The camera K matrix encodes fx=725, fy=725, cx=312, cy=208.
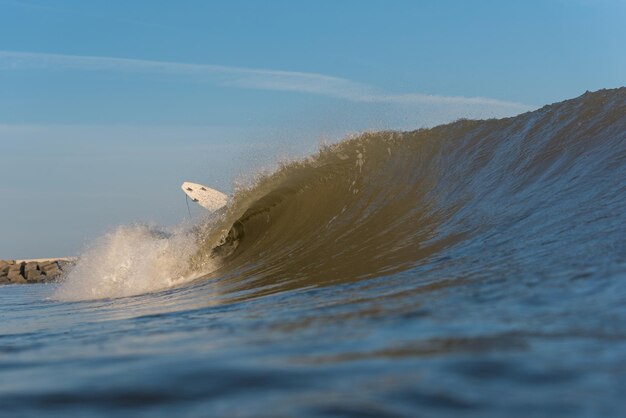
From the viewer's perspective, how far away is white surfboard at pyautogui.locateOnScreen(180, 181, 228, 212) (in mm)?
23547

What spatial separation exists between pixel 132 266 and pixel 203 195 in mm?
12205

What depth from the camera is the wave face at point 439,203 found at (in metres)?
5.87

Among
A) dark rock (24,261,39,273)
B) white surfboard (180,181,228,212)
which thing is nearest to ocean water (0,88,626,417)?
white surfboard (180,181,228,212)

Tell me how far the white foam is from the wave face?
48 cm

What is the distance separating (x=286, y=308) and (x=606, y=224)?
2628 millimetres

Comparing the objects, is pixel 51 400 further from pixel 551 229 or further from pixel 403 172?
pixel 403 172

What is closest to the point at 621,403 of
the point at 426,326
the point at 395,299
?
the point at 426,326

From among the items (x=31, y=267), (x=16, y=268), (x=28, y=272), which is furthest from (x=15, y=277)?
(x=31, y=267)

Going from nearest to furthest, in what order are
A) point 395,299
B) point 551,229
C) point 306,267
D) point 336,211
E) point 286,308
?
point 395,299 < point 286,308 < point 551,229 < point 306,267 < point 336,211

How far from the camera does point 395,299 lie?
392 cm

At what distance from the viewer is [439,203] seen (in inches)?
363

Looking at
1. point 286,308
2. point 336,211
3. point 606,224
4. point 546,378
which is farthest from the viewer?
point 336,211

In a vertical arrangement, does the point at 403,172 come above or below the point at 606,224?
above

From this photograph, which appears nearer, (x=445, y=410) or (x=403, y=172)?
(x=445, y=410)
